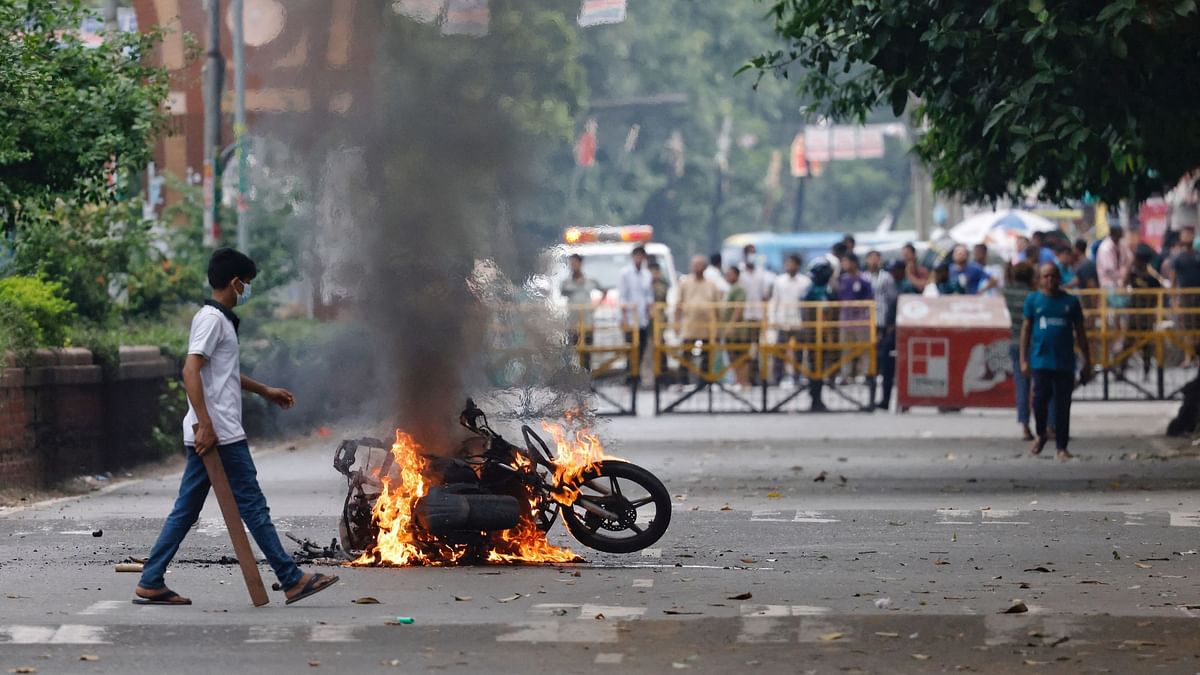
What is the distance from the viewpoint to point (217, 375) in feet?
28.4

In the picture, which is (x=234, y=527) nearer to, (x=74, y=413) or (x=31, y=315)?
(x=31, y=315)

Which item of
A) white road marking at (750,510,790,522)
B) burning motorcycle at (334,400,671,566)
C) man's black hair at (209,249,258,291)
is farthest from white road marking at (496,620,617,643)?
white road marking at (750,510,790,522)

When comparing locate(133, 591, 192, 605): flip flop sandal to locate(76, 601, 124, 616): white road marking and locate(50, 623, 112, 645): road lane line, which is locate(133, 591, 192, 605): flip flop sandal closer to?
locate(76, 601, 124, 616): white road marking

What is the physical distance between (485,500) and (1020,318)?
10056 millimetres

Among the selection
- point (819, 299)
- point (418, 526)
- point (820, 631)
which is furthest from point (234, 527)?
point (819, 299)

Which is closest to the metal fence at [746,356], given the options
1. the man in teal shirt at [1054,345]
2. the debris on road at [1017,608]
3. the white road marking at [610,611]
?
the man in teal shirt at [1054,345]

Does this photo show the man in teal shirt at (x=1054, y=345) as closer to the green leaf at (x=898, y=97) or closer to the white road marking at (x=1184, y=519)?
the green leaf at (x=898, y=97)

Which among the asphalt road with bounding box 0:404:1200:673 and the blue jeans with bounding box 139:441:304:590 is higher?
the blue jeans with bounding box 139:441:304:590

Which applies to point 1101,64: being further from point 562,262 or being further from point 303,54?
point 303,54

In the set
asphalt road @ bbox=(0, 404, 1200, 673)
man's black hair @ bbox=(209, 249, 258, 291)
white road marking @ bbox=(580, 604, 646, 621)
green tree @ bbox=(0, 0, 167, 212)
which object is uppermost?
green tree @ bbox=(0, 0, 167, 212)

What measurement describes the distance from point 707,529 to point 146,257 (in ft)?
33.3

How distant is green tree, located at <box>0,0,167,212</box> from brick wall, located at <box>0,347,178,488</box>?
4.03ft

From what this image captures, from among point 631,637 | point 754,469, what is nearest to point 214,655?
point 631,637

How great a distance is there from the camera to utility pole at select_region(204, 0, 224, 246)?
14.0m
